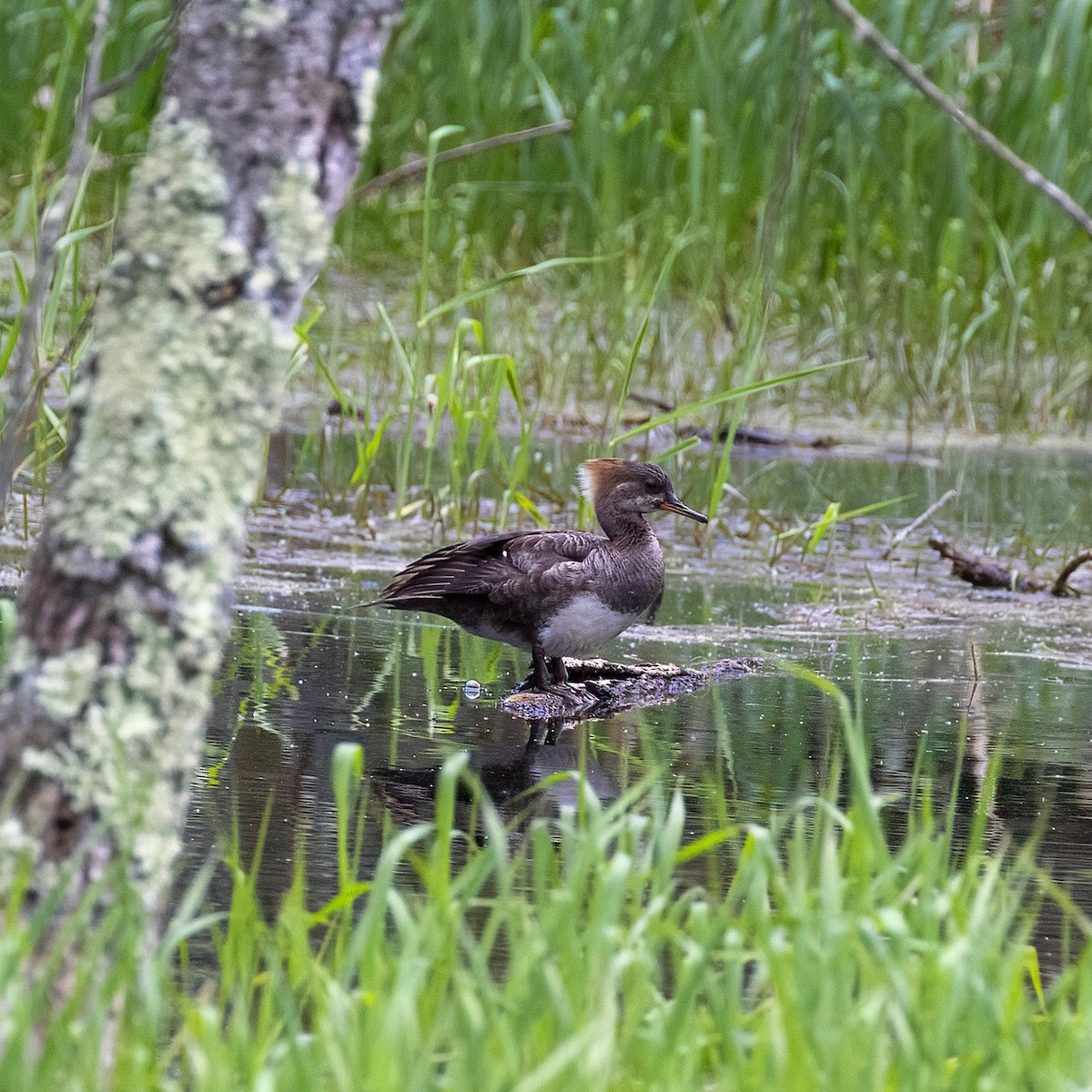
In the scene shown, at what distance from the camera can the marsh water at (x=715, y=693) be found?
135 inches

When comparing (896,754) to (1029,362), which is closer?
(896,754)

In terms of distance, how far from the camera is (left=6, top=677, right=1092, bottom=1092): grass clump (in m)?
1.85

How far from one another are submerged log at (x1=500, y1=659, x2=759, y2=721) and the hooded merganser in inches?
1.8

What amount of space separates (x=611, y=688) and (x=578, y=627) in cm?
16

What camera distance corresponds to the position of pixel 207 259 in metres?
2.03

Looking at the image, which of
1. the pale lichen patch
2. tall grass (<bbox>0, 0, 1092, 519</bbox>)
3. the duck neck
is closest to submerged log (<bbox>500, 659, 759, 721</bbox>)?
the duck neck

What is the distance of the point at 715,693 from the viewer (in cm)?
442

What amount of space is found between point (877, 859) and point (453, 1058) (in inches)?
27.6

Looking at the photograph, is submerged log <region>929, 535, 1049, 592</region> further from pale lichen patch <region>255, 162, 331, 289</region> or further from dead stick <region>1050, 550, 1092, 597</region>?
pale lichen patch <region>255, 162, 331, 289</region>

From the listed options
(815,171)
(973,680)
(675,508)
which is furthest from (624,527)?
(815,171)

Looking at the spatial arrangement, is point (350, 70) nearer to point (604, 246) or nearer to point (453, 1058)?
point (453, 1058)

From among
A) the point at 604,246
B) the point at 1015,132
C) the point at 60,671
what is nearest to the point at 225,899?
the point at 60,671

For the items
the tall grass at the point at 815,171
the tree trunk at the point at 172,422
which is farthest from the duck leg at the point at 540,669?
the tall grass at the point at 815,171

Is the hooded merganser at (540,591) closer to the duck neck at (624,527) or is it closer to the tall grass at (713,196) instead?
the duck neck at (624,527)
